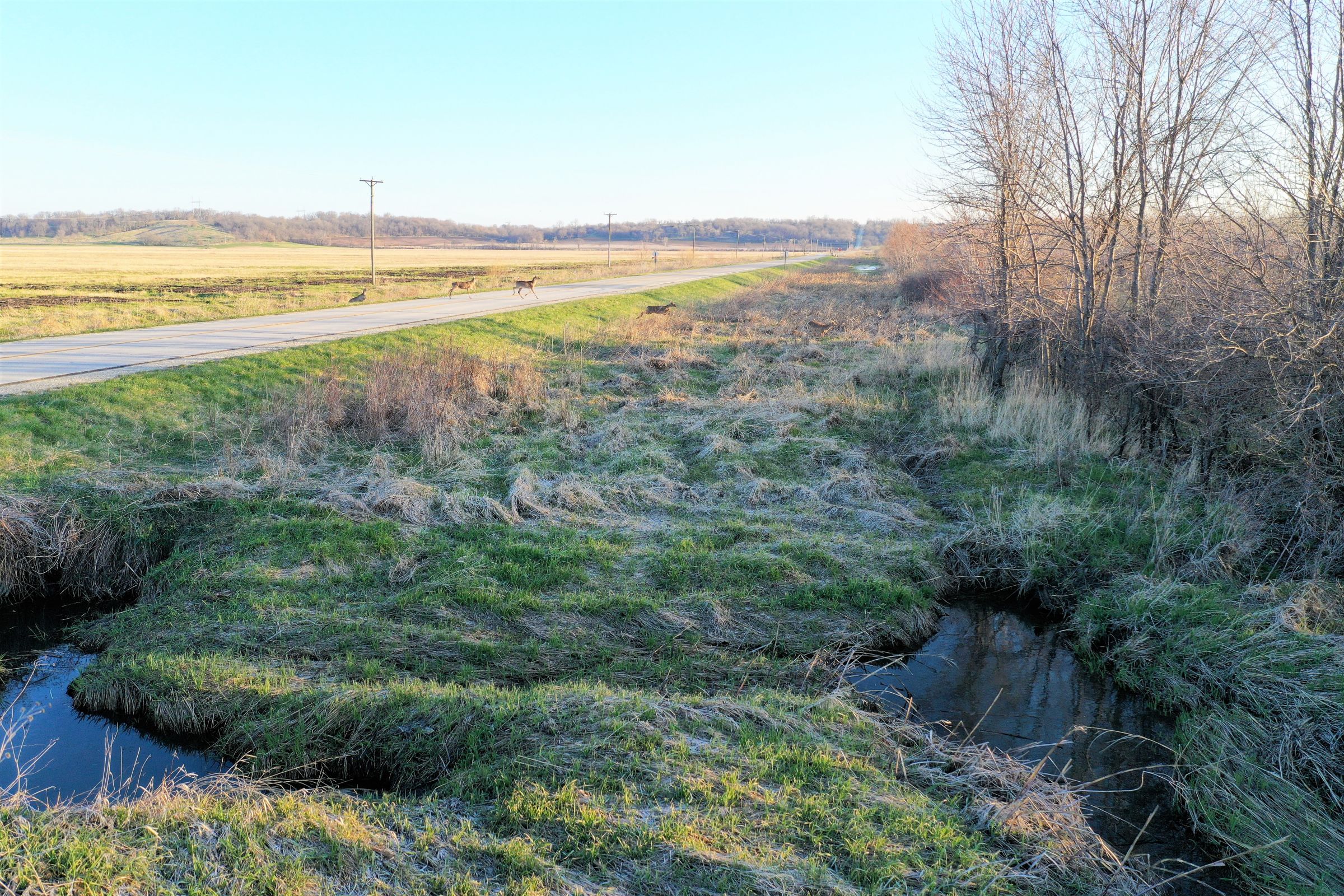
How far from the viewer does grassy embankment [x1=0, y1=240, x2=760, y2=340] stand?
23125 millimetres

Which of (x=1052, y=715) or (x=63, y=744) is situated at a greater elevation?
(x=1052, y=715)

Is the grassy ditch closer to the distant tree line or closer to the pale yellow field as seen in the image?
the pale yellow field

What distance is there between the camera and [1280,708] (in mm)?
5250

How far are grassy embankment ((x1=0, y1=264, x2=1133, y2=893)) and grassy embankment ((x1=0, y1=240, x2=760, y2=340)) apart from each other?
36.8 ft

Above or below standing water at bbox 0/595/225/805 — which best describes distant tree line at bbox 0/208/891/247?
above

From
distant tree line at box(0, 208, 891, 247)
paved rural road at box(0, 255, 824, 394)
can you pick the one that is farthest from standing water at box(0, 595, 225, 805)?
distant tree line at box(0, 208, 891, 247)

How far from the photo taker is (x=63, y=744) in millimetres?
5285

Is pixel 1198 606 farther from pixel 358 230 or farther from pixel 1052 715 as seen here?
pixel 358 230

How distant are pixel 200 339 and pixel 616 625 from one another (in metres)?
14.3

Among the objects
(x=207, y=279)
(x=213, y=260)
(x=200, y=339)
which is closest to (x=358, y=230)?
(x=213, y=260)

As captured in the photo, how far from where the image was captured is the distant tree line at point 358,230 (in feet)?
482

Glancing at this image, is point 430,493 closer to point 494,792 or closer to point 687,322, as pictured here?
point 494,792

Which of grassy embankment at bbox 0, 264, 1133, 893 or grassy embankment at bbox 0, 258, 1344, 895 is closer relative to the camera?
grassy embankment at bbox 0, 264, 1133, 893

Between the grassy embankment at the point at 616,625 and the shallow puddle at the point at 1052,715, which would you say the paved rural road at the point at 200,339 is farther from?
the shallow puddle at the point at 1052,715
